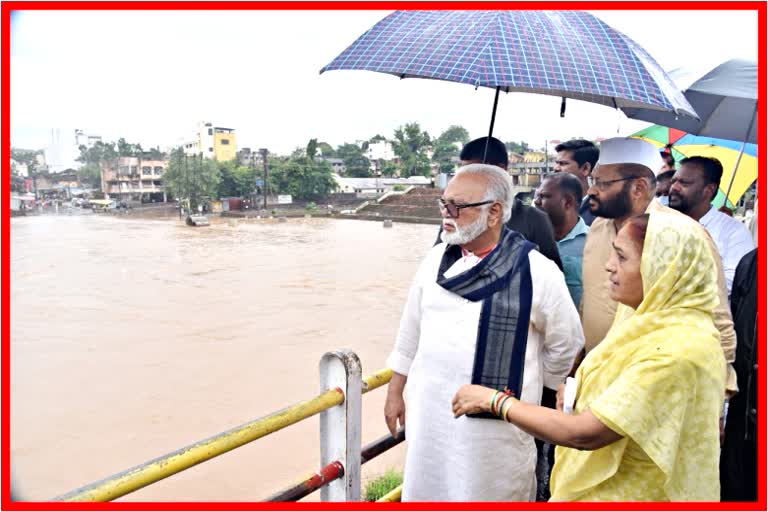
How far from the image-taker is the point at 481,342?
1635 mm

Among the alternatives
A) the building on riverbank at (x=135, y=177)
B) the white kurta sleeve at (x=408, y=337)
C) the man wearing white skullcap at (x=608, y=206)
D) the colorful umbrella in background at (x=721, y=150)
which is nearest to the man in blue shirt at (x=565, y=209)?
the man wearing white skullcap at (x=608, y=206)

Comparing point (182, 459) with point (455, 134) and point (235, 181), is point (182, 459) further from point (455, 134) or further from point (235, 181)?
Answer: point (455, 134)

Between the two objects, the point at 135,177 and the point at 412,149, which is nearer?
the point at 135,177

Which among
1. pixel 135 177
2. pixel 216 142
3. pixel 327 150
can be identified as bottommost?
pixel 135 177

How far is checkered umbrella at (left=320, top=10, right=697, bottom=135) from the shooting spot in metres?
1.84

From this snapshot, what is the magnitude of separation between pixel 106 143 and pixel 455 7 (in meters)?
70.3

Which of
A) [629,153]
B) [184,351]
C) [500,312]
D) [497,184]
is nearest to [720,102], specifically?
[629,153]

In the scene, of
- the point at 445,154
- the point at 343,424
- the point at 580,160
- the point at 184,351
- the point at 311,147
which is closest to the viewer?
the point at 343,424

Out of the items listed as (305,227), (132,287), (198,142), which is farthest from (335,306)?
(198,142)

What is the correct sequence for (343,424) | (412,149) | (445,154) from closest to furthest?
1. (343,424)
2. (412,149)
3. (445,154)

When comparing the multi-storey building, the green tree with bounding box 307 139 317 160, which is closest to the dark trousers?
the green tree with bounding box 307 139 317 160

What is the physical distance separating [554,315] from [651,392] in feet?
1.74

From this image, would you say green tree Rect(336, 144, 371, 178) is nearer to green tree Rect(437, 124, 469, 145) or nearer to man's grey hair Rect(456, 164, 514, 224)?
green tree Rect(437, 124, 469, 145)

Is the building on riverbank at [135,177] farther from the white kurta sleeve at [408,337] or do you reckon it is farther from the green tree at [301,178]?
the white kurta sleeve at [408,337]
